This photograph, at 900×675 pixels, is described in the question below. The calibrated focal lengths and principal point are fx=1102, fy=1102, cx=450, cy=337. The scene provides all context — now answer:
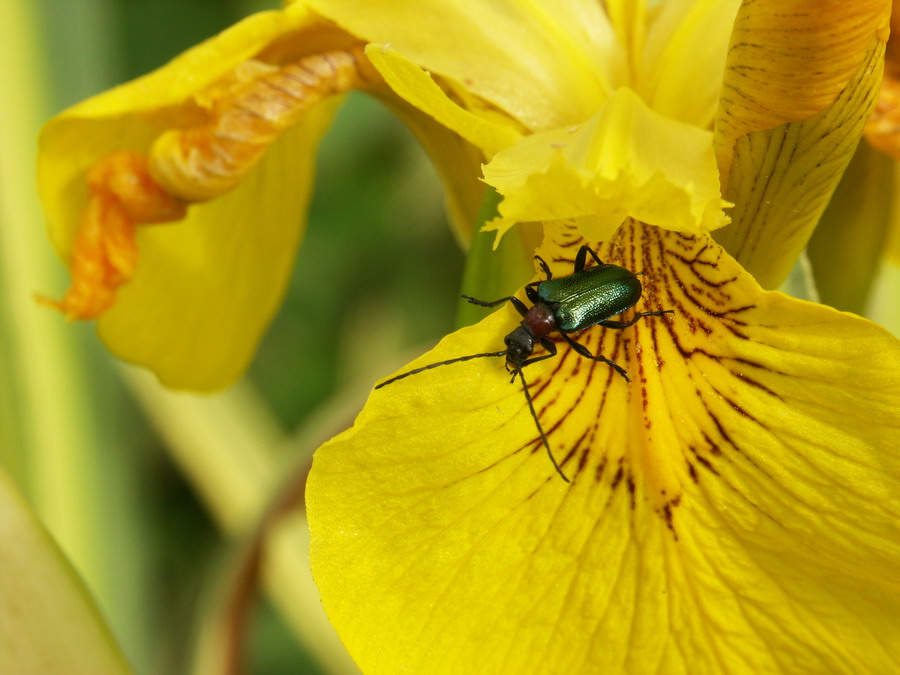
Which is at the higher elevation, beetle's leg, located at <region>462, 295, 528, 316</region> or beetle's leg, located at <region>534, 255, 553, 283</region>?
beetle's leg, located at <region>534, 255, 553, 283</region>

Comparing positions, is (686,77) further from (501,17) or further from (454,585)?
(454,585)

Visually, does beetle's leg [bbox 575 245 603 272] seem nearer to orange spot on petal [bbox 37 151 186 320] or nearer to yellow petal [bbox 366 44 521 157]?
yellow petal [bbox 366 44 521 157]

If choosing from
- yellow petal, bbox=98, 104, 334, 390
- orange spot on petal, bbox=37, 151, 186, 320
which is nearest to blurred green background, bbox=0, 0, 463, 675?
yellow petal, bbox=98, 104, 334, 390

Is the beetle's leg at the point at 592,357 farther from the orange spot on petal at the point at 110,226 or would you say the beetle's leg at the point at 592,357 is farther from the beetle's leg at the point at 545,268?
the orange spot on petal at the point at 110,226

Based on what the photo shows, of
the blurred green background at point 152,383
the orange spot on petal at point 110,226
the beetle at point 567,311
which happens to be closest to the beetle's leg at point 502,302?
the beetle at point 567,311

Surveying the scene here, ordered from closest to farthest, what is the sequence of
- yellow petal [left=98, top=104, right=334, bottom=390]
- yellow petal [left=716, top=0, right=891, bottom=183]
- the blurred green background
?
yellow petal [left=716, top=0, right=891, bottom=183] → yellow petal [left=98, top=104, right=334, bottom=390] → the blurred green background

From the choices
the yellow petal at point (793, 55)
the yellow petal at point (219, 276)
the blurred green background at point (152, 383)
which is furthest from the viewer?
the blurred green background at point (152, 383)

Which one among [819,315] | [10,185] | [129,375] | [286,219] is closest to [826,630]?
[819,315]
